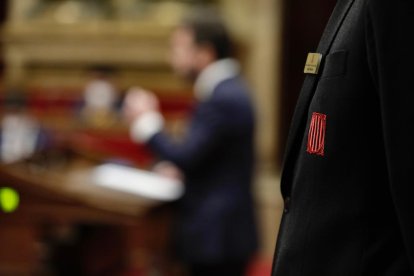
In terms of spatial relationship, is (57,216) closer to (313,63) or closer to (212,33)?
(212,33)

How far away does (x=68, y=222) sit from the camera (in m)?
3.60

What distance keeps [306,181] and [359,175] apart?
0.11 m

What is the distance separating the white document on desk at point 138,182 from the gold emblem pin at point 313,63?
2268 millimetres

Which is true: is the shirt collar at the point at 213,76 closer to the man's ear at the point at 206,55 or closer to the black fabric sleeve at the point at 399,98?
the man's ear at the point at 206,55

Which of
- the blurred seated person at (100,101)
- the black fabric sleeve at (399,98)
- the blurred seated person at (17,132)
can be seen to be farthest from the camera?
the blurred seated person at (100,101)

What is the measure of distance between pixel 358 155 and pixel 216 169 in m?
2.28

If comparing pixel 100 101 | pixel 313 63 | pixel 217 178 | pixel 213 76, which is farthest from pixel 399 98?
pixel 100 101

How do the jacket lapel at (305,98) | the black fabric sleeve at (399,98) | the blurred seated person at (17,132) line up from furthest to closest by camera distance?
the blurred seated person at (17,132)
the jacket lapel at (305,98)
the black fabric sleeve at (399,98)

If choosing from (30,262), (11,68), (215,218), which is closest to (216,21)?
(215,218)

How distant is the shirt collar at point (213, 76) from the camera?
3.63 metres

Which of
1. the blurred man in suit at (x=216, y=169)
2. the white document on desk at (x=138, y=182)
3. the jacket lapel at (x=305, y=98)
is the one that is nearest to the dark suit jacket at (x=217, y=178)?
the blurred man in suit at (x=216, y=169)

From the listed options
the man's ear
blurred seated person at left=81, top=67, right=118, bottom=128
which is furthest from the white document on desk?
blurred seated person at left=81, top=67, right=118, bottom=128

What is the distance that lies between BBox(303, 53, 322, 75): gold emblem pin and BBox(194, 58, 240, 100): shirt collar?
7.06ft

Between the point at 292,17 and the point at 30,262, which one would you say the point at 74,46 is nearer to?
the point at 292,17
